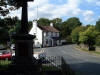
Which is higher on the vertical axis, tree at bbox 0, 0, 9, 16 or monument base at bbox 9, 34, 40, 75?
tree at bbox 0, 0, 9, 16

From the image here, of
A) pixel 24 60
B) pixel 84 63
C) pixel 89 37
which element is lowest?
pixel 84 63

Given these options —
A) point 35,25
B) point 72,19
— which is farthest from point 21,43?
point 72,19

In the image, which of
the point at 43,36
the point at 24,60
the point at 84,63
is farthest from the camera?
the point at 43,36

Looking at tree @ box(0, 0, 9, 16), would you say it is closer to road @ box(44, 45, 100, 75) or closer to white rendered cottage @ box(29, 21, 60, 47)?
road @ box(44, 45, 100, 75)

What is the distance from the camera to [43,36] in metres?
91.9

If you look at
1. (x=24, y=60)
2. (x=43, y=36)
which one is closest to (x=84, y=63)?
(x=24, y=60)

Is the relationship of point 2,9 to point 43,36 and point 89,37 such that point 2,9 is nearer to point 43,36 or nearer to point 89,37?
point 89,37

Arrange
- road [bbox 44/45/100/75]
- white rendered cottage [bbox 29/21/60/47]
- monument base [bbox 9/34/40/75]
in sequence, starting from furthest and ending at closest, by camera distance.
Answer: white rendered cottage [bbox 29/21/60/47] → road [bbox 44/45/100/75] → monument base [bbox 9/34/40/75]

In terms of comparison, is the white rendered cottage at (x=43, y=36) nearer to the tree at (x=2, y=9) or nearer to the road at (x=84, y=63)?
the road at (x=84, y=63)

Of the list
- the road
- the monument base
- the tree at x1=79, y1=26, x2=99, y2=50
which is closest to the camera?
the monument base

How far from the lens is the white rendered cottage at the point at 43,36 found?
8776cm

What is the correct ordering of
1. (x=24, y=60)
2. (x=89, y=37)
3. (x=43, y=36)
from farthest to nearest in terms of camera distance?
(x=43, y=36)
(x=89, y=37)
(x=24, y=60)

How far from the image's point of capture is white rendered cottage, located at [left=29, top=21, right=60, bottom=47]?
87756 mm

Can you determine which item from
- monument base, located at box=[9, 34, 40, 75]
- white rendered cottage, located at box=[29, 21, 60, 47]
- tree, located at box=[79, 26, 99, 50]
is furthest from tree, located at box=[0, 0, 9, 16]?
white rendered cottage, located at box=[29, 21, 60, 47]
